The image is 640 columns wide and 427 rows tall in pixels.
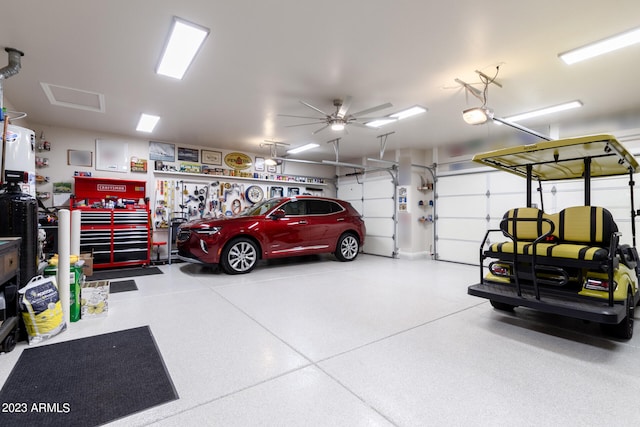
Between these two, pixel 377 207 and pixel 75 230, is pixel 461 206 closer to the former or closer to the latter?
pixel 377 207

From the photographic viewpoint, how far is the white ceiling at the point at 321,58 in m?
2.32

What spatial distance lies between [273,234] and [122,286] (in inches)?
95.6

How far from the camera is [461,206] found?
21.8ft

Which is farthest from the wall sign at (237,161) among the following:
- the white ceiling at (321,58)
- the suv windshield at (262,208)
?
the white ceiling at (321,58)

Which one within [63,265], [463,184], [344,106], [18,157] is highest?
[344,106]

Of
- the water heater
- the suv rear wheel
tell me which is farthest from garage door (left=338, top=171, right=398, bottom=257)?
the water heater

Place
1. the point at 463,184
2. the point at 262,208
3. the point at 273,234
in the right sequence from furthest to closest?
the point at 463,184 → the point at 262,208 → the point at 273,234

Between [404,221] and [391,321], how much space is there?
15.2 feet

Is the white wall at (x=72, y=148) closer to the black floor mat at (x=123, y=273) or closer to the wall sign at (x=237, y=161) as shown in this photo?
the black floor mat at (x=123, y=273)

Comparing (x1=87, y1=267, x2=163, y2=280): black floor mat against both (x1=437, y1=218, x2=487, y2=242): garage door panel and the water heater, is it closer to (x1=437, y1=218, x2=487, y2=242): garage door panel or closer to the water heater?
the water heater

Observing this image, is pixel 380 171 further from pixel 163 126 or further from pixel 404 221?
pixel 163 126

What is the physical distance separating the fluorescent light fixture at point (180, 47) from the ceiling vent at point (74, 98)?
153 centimetres

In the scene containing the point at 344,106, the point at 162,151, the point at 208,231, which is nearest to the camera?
the point at 344,106

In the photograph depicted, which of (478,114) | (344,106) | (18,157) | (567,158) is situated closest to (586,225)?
(567,158)
